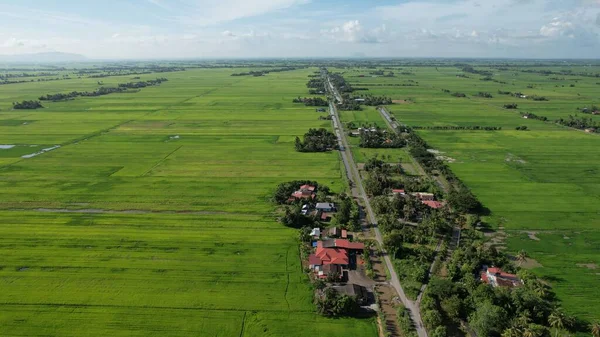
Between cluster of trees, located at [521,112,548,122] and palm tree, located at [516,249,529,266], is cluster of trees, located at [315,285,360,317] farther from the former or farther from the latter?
cluster of trees, located at [521,112,548,122]

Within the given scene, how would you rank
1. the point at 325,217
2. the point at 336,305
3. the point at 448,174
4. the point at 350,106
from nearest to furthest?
the point at 336,305 → the point at 325,217 → the point at 448,174 → the point at 350,106

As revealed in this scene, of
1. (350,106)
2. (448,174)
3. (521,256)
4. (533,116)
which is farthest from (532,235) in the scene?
(350,106)

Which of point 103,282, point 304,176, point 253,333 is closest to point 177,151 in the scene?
point 304,176

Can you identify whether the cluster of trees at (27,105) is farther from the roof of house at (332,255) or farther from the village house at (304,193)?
the roof of house at (332,255)

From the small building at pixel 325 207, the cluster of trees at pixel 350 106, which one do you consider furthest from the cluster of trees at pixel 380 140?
the cluster of trees at pixel 350 106

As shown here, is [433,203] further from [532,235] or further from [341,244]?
[341,244]

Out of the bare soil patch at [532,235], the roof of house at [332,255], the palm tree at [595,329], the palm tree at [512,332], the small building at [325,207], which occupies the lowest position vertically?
the palm tree at [595,329]
